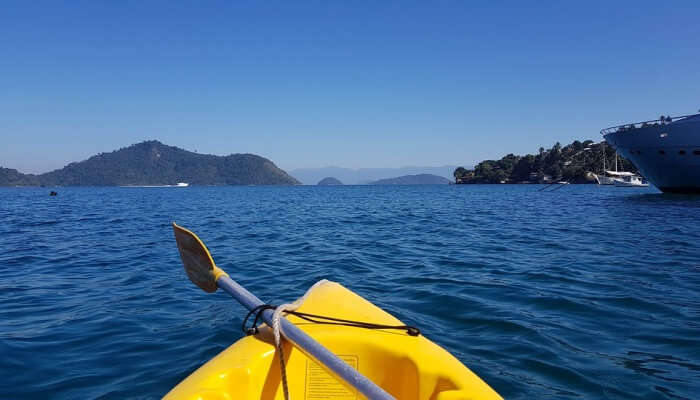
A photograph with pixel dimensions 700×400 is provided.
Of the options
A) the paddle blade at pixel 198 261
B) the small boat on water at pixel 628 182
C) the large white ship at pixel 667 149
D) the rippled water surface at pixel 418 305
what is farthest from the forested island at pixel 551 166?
the paddle blade at pixel 198 261

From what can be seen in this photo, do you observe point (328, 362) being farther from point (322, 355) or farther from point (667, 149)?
point (667, 149)

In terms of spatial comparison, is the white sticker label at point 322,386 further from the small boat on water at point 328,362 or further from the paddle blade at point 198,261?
the paddle blade at point 198,261

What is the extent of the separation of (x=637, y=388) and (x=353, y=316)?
2693 millimetres

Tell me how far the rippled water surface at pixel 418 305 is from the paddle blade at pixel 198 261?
0.93 m

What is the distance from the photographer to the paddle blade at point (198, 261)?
4.04 m

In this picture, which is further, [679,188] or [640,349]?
[679,188]

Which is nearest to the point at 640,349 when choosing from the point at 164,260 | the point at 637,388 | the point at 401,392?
the point at 637,388

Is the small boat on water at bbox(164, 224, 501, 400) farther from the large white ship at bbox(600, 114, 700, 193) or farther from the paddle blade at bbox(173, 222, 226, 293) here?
the large white ship at bbox(600, 114, 700, 193)

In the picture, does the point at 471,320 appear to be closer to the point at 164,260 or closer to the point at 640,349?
the point at 640,349

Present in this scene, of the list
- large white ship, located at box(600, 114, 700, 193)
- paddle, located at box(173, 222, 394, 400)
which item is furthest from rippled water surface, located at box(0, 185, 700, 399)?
large white ship, located at box(600, 114, 700, 193)

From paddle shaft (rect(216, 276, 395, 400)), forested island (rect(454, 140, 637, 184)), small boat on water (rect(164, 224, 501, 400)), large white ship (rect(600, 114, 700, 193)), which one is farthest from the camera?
forested island (rect(454, 140, 637, 184))

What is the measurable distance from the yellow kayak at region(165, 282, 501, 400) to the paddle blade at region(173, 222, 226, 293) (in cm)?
99

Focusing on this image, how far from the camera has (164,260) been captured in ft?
33.3

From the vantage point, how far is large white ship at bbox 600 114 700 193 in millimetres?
27844
